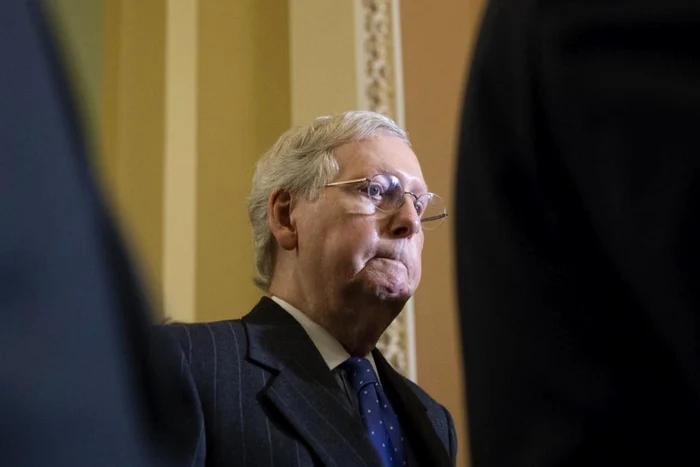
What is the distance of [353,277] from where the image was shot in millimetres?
1403

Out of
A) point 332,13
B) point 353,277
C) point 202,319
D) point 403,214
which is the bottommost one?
point 202,319

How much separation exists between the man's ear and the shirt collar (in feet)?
0.43

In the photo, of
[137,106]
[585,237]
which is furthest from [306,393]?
[137,106]

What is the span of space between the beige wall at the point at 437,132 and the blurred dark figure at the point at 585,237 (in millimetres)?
1650

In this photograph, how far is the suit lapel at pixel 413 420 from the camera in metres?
1.32

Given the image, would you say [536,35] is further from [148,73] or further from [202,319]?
[148,73]

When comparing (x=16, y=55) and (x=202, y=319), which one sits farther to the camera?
(x=202, y=319)

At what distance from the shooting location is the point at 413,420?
1371 mm

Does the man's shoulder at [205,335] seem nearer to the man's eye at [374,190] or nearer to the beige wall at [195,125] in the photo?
the man's eye at [374,190]

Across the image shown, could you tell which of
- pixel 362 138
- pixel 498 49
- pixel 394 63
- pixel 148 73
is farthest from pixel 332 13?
pixel 498 49

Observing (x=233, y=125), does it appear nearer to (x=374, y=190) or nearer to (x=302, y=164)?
(x=302, y=164)

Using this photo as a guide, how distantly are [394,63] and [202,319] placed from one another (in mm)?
882

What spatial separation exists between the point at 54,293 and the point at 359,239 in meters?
1.19

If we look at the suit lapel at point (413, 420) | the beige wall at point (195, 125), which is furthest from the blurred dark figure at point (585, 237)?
the beige wall at point (195, 125)
